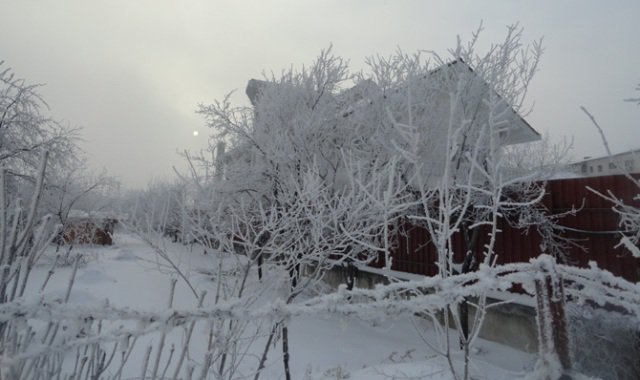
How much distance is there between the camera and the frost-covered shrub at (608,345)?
12.4ft

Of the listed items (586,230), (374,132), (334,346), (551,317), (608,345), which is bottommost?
(334,346)

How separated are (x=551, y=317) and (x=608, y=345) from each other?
4057 millimetres

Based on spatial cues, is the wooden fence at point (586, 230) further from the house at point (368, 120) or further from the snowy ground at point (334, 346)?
the snowy ground at point (334, 346)

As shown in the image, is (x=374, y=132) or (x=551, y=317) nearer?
(x=551, y=317)

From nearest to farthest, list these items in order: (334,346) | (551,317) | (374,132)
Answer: (551,317)
(334,346)
(374,132)

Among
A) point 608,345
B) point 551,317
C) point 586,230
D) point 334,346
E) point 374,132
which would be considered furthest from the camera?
point 374,132

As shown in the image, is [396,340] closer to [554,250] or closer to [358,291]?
[554,250]

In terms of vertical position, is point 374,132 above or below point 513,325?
above

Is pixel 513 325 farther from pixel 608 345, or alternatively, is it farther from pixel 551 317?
pixel 551 317

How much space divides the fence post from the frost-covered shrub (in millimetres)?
3525

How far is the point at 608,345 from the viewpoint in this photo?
12.8 ft

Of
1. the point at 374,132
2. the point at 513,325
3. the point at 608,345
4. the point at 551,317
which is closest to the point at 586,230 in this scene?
the point at 513,325

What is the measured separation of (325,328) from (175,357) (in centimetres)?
345

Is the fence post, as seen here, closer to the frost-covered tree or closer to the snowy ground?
the snowy ground
